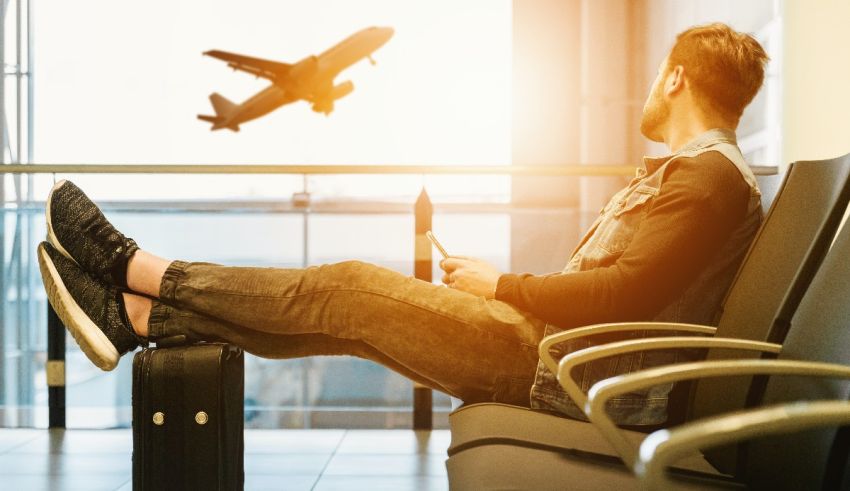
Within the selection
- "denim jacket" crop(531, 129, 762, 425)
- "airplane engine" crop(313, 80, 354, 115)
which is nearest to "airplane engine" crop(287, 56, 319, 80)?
"airplane engine" crop(313, 80, 354, 115)

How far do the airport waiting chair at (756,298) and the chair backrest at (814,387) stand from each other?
4 cm

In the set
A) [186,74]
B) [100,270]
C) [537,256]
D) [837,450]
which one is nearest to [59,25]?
[186,74]

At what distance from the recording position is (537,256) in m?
3.08

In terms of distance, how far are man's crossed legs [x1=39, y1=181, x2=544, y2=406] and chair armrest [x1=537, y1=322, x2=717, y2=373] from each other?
7.0 inches

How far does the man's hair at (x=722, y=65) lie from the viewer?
149 cm

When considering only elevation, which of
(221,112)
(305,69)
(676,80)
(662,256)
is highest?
(305,69)

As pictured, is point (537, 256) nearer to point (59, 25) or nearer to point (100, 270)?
point (100, 270)

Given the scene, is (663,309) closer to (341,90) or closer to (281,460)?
(281,460)

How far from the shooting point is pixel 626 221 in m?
1.42

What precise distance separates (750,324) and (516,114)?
26.1 ft

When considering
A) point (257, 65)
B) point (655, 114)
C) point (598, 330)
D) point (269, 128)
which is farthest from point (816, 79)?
point (257, 65)

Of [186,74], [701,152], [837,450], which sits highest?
[186,74]

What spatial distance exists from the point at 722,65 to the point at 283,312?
1012 millimetres

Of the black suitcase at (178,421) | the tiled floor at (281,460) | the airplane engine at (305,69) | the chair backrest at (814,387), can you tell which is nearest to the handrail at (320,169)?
the tiled floor at (281,460)
